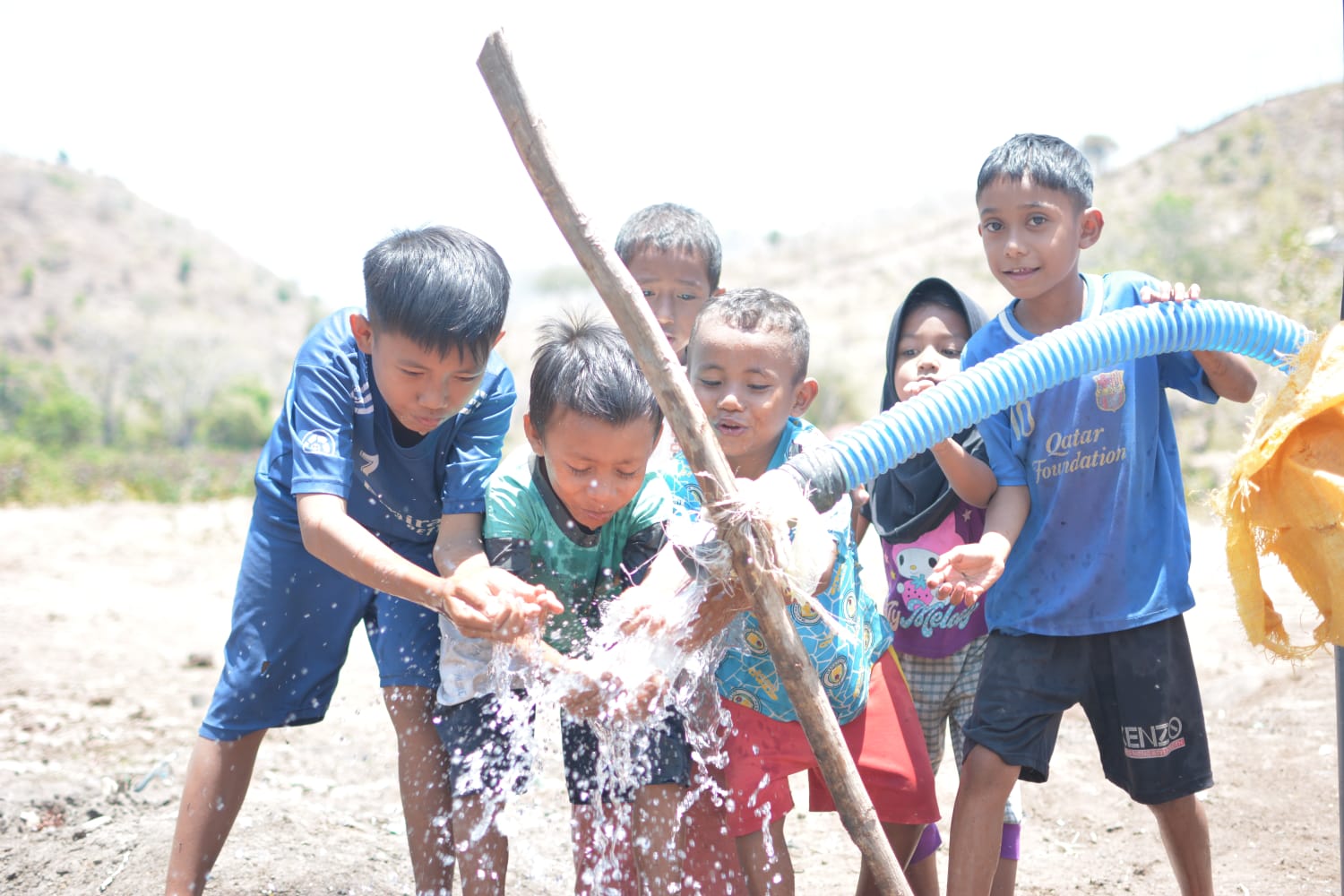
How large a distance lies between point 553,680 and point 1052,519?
1.39 meters

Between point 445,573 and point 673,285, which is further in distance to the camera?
point 673,285

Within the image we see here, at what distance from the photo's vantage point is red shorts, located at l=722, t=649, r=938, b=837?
2846mm

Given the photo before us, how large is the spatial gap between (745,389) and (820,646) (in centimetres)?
69

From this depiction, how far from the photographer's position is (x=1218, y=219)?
131 feet

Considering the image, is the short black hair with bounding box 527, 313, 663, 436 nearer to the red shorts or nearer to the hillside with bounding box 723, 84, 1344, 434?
the red shorts

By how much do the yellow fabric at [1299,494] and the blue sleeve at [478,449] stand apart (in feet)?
6.01

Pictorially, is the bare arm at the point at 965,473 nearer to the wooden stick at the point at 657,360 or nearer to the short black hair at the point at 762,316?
the short black hair at the point at 762,316

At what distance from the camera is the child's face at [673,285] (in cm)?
371

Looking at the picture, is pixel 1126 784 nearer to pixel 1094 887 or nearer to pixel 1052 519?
pixel 1052 519

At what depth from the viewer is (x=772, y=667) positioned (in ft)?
9.36

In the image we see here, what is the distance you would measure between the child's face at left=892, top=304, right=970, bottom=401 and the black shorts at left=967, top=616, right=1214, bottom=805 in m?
0.82

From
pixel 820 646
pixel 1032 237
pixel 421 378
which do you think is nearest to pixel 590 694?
pixel 820 646

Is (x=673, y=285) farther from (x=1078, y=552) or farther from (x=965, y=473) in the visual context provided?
(x=1078, y=552)

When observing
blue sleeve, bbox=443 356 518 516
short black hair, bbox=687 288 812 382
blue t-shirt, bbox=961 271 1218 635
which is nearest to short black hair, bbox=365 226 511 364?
blue sleeve, bbox=443 356 518 516
